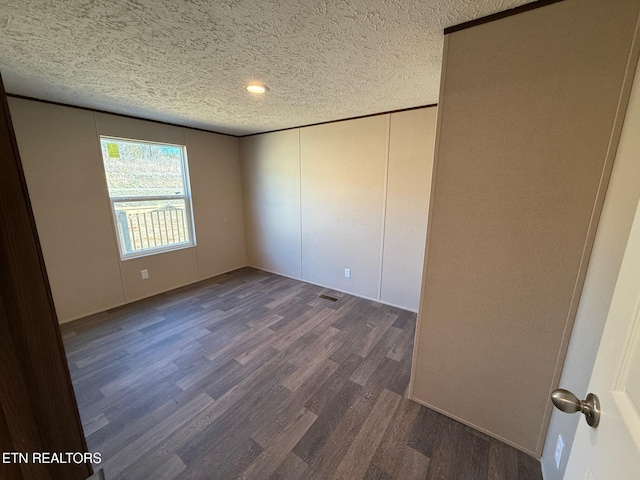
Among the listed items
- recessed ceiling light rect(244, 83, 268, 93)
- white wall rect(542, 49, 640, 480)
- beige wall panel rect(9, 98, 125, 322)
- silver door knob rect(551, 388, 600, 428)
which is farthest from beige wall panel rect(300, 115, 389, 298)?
silver door knob rect(551, 388, 600, 428)

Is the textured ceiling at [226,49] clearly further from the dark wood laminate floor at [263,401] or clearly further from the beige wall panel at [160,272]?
the dark wood laminate floor at [263,401]

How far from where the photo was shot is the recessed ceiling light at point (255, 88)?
2027 millimetres

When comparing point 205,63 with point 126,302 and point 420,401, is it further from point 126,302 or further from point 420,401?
point 126,302

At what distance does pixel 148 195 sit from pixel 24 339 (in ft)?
10.8

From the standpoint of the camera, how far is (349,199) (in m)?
3.32

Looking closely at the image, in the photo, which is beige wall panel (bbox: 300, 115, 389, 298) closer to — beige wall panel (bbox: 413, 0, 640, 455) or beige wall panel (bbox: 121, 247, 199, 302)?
beige wall panel (bbox: 413, 0, 640, 455)

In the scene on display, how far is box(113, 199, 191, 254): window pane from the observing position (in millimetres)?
3180

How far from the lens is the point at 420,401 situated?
5.83 ft

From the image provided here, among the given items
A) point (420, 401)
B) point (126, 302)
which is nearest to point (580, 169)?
point (420, 401)

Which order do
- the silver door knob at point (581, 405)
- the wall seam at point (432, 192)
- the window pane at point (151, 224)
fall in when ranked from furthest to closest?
1. the window pane at point (151, 224)
2. the wall seam at point (432, 192)
3. the silver door knob at point (581, 405)

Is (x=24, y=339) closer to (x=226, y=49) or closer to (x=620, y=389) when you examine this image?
(x=620, y=389)

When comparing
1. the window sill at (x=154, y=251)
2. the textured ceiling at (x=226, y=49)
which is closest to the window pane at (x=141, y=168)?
the textured ceiling at (x=226, y=49)

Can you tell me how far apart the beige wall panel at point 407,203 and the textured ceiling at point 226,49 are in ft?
1.03

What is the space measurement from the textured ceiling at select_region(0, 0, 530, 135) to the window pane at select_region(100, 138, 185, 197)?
63 centimetres
